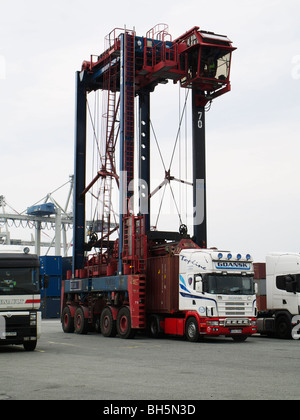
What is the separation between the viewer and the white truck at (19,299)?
1717 cm

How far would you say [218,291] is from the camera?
70.1 ft

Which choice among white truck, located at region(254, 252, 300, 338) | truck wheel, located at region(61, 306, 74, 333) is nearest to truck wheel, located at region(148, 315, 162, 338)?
white truck, located at region(254, 252, 300, 338)

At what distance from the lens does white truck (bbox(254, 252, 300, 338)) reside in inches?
919

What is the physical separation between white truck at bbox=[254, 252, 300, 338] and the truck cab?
2012mm

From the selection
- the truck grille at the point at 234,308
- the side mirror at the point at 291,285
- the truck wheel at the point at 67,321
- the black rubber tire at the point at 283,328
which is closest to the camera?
the truck grille at the point at 234,308

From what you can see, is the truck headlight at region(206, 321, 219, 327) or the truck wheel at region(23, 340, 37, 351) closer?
the truck wheel at region(23, 340, 37, 351)

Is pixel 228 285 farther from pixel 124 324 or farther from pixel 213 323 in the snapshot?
pixel 124 324

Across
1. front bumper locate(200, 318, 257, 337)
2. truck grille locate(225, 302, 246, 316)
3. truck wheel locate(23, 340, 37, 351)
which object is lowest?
truck wheel locate(23, 340, 37, 351)

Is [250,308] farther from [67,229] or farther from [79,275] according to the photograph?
[67,229]

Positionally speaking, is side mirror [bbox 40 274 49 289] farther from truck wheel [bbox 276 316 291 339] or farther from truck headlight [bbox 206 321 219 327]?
truck wheel [bbox 276 316 291 339]

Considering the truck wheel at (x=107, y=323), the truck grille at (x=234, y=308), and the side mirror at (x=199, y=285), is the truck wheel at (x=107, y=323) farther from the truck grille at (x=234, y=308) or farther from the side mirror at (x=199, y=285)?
the truck grille at (x=234, y=308)

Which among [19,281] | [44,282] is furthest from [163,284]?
[19,281]

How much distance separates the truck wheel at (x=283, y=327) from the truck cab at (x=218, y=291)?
2.56m
